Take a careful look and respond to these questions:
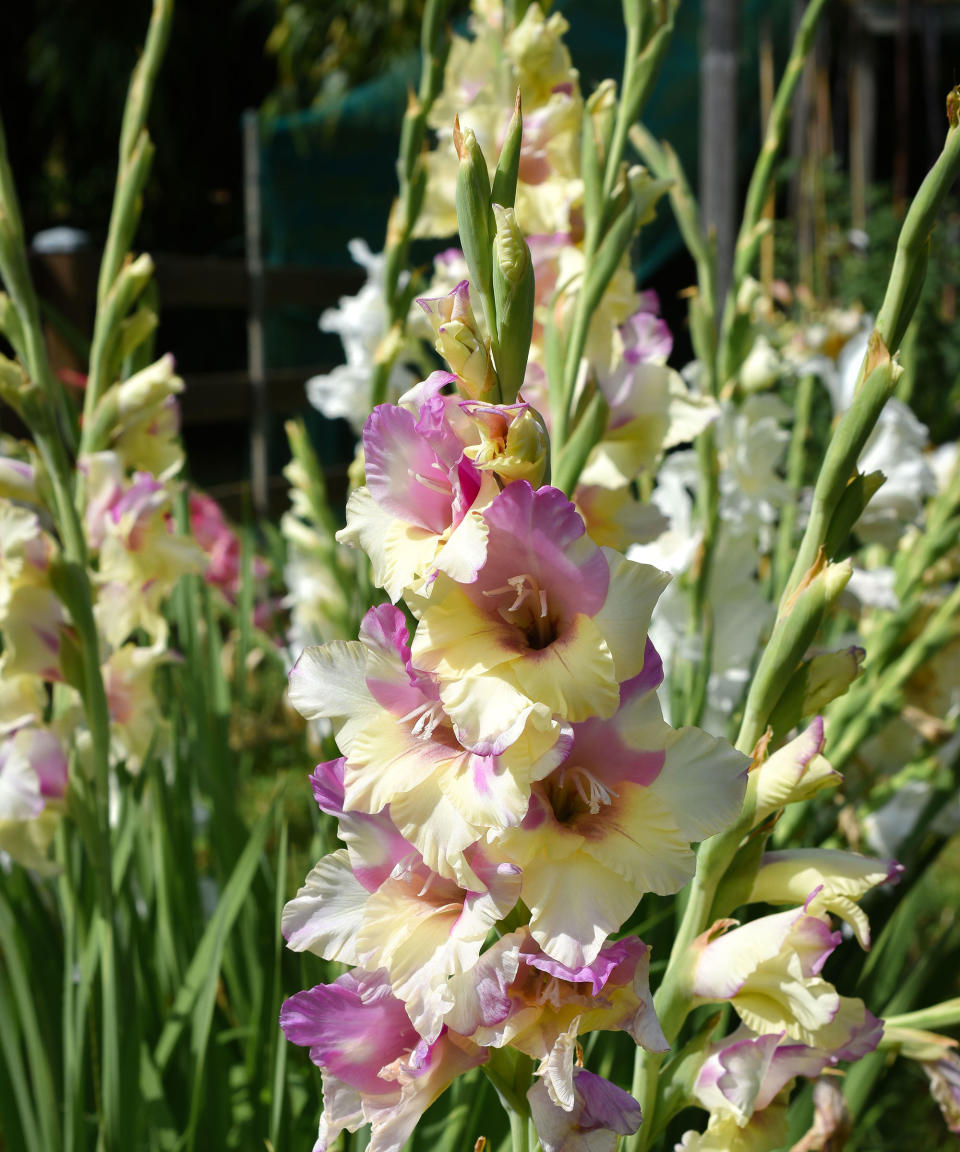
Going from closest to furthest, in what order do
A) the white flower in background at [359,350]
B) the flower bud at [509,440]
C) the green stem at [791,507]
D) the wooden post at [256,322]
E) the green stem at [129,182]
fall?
the flower bud at [509,440], the green stem at [129,182], the green stem at [791,507], the white flower in background at [359,350], the wooden post at [256,322]

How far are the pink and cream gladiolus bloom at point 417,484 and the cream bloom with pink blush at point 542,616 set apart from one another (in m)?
0.02

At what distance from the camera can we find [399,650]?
430 mm

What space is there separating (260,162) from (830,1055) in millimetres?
4442

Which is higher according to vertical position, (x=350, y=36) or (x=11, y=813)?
(x=350, y=36)

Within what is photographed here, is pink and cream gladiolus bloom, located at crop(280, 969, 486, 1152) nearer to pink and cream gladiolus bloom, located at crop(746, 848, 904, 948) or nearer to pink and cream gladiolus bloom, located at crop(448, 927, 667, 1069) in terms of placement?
pink and cream gladiolus bloom, located at crop(448, 927, 667, 1069)

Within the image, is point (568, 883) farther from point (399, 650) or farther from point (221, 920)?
point (221, 920)

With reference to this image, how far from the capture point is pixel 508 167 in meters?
0.45

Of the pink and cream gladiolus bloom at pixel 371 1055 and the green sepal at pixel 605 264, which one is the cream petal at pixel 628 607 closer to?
the pink and cream gladiolus bloom at pixel 371 1055

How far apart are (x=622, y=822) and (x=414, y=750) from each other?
0.28ft

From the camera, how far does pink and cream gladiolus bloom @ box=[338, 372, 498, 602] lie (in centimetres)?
41

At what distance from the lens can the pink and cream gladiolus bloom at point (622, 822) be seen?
405mm

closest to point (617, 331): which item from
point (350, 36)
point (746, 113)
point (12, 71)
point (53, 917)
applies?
point (53, 917)

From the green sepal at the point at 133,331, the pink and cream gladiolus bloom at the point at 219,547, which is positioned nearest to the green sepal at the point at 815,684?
the green sepal at the point at 133,331

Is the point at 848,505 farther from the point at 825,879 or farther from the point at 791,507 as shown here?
the point at 791,507
